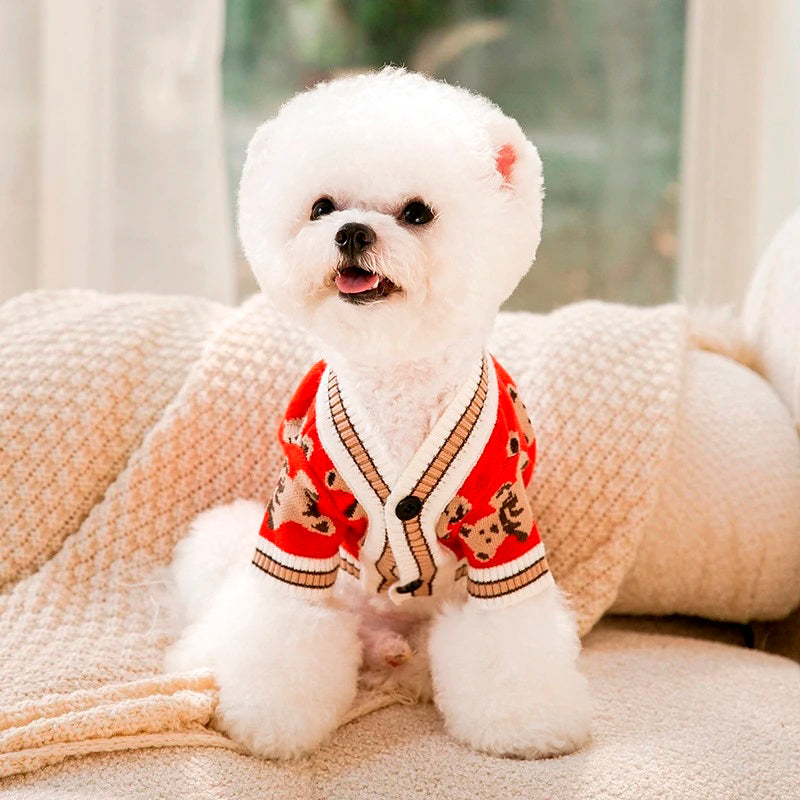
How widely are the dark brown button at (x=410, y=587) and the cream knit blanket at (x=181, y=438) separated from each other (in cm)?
24

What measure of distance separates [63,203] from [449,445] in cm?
131

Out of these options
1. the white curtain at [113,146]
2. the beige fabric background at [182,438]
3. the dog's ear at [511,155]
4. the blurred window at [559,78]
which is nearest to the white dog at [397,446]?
the dog's ear at [511,155]

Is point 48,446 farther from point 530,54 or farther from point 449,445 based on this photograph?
point 530,54

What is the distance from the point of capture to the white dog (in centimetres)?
90

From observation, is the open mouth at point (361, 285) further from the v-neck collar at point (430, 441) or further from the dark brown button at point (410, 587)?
the dark brown button at point (410, 587)

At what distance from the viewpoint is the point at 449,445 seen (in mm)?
1026

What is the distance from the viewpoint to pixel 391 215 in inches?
36.0

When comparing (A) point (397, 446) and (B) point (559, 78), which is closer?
(A) point (397, 446)

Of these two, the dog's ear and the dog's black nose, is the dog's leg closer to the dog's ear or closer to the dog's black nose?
the dog's black nose

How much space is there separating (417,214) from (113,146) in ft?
4.23

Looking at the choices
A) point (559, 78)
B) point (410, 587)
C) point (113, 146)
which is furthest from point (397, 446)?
point (559, 78)

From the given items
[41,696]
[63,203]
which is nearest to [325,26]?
[63,203]

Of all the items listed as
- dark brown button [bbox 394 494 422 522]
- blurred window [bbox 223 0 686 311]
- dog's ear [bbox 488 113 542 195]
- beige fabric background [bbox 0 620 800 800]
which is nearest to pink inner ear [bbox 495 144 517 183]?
dog's ear [bbox 488 113 542 195]

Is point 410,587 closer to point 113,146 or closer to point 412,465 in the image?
point 412,465
